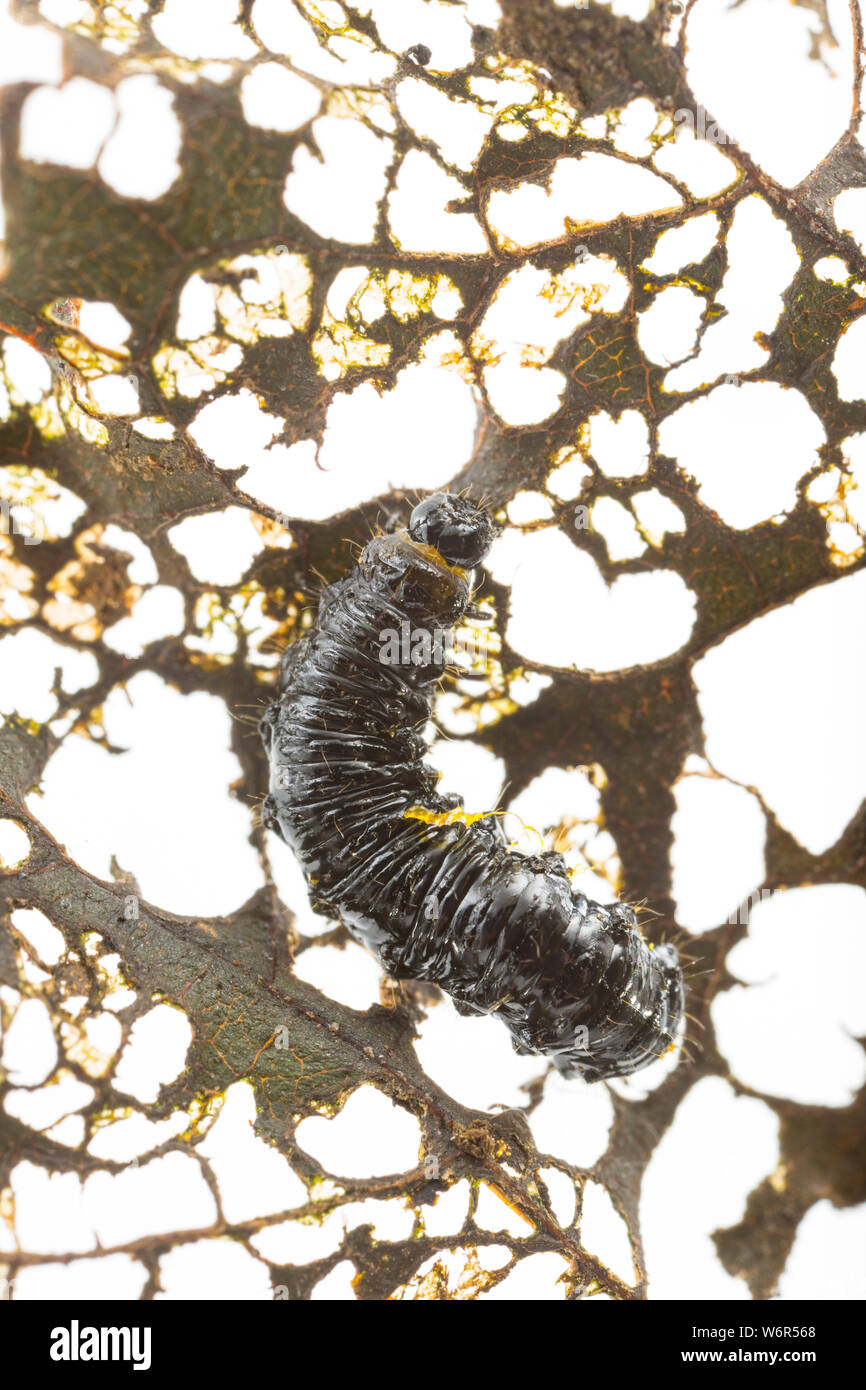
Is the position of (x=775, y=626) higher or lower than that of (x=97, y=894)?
higher

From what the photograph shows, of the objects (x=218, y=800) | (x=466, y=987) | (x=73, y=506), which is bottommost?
(x=466, y=987)

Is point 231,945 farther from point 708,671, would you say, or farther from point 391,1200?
point 708,671

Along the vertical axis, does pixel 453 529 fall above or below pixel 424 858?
above

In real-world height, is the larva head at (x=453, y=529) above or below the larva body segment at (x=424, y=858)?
above
